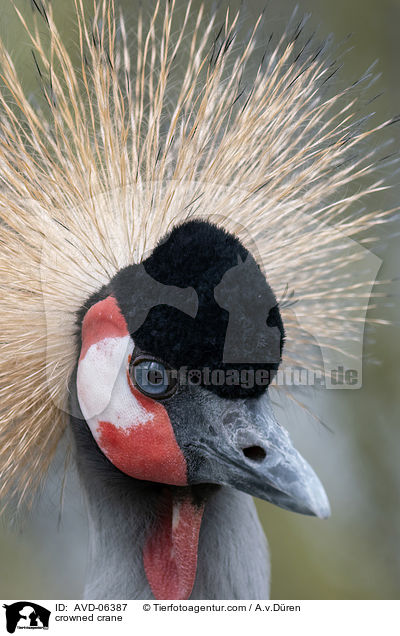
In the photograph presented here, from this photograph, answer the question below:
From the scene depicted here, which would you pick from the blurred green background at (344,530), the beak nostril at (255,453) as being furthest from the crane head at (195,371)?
the blurred green background at (344,530)

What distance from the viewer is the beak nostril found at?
822 millimetres

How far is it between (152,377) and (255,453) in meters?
0.18

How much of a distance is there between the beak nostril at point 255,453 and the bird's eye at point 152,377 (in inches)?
5.2

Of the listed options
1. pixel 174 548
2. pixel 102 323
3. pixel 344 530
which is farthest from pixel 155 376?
pixel 344 530

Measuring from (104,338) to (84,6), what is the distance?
1.88 feet

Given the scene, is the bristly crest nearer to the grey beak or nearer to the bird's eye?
the bird's eye

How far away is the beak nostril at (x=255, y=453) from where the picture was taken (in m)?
0.82

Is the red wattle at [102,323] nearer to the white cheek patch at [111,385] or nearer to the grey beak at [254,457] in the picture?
the white cheek patch at [111,385]

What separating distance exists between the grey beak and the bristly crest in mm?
268

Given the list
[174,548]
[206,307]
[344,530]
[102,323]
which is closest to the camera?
[206,307]

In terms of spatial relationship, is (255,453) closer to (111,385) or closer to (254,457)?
(254,457)

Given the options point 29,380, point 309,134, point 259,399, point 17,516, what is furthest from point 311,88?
point 17,516
